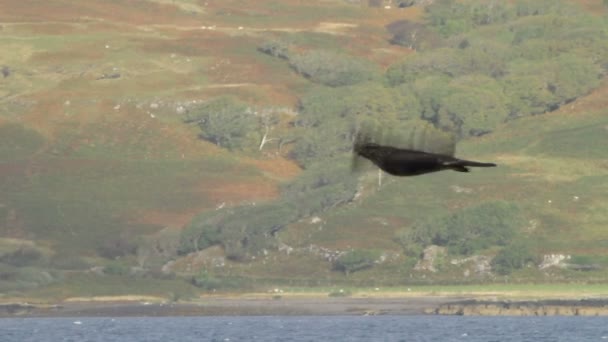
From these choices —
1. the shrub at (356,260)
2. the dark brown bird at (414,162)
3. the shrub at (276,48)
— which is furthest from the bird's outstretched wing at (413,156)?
the shrub at (276,48)

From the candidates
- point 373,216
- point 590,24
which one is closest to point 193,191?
point 373,216

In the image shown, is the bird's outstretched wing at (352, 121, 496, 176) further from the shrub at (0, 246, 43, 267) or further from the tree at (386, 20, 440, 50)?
the tree at (386, 20, 440, 50)

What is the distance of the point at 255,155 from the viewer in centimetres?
16375

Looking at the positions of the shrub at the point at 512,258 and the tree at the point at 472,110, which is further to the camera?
the tree at the point at 472,110

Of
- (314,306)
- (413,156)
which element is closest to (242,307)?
(314,306)

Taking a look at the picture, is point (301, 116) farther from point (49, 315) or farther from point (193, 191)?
point (49, 315)

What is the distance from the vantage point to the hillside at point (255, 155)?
414ft

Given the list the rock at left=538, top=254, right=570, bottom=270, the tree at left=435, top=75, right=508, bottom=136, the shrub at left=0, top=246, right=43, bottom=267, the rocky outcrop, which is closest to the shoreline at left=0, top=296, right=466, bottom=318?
the rocky outcrop

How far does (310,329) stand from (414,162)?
284 ft

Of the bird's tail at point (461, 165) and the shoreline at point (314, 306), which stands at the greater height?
the shoreline at point (314, 306)

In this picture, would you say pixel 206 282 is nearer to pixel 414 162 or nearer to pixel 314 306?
pixel 314 306

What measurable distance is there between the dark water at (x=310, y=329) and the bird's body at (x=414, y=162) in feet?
221

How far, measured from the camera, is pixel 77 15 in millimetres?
194750

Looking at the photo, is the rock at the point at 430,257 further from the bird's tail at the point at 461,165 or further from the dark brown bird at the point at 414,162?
the bird's tail at the point at 461,165
